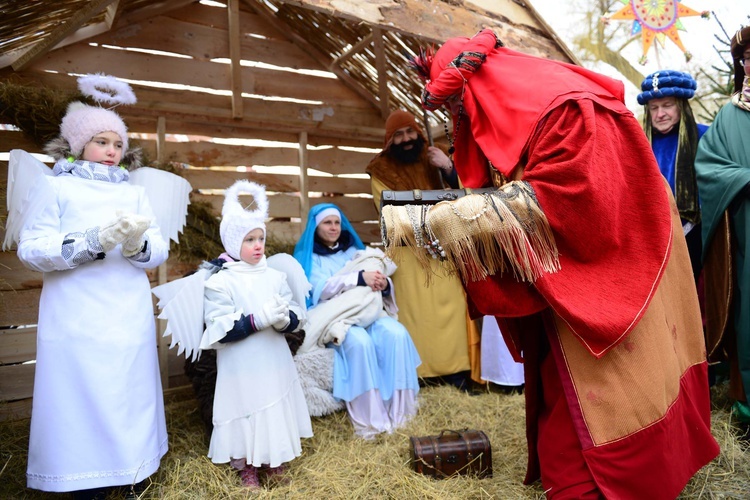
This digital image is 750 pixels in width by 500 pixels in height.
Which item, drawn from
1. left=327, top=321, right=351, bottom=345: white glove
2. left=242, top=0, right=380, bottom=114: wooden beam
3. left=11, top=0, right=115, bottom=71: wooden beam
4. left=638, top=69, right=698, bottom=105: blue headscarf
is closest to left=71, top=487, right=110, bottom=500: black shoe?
left=327, top=321, right=351, bottom=345: white glove

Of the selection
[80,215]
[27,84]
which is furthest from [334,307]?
[27,84]

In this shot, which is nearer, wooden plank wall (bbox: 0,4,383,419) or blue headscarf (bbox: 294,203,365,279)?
wooden plank wall (bbox: 0,4,383,419)

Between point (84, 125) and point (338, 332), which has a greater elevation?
point (84, 125)

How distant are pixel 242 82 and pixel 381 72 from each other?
1210 millimetres

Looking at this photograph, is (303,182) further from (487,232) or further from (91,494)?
(487,232)

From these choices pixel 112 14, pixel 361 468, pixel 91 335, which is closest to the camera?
pixel 91 335

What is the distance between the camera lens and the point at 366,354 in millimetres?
3682

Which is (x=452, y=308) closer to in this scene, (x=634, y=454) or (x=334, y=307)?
(x=334, y=307)

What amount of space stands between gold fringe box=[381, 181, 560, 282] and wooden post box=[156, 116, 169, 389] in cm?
282

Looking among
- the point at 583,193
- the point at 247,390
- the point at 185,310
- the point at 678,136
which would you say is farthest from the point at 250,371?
the point at 678,136

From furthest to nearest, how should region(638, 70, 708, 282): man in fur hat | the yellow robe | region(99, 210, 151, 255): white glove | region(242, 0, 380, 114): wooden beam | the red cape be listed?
region(242, 0, 380, 114): wooden beam
the yellow robe
region(638, 70, 708, 282): man in fur hat
region(99, 210, 151, 255): white glove
the red cape

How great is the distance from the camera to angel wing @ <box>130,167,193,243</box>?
3107mm

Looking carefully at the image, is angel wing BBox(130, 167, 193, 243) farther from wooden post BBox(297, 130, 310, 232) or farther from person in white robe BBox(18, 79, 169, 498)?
wooden post BBox(297, 130, 310, 232)

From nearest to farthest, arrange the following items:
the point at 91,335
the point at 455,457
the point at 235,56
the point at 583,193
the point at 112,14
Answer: the point at 583,193, the point at 91,335, the point at 455,457, the point at 112,14, the point at 235,56
